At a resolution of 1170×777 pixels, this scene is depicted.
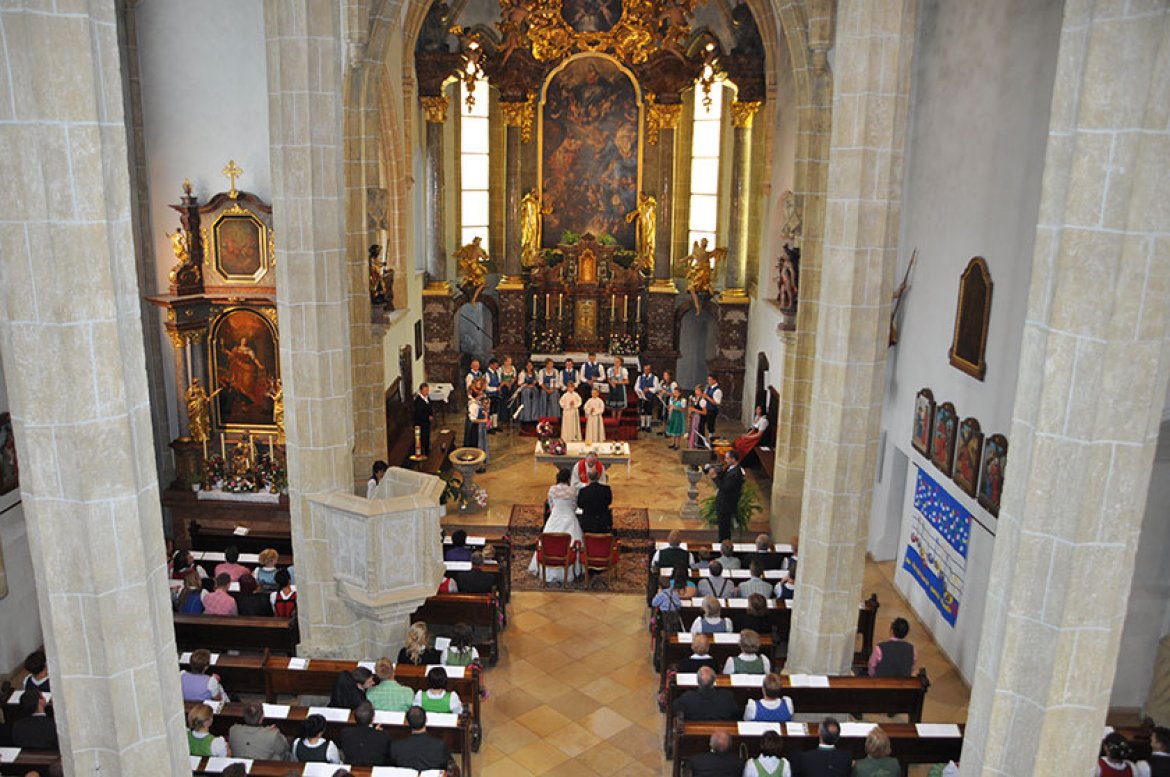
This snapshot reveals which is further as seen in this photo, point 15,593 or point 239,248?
point 239,248

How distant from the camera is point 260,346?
605 inches

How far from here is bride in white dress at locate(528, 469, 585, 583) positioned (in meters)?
14.0

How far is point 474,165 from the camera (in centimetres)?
2445

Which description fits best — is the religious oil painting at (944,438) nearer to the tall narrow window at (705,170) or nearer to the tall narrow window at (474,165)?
the tall narrow window at (705,170)

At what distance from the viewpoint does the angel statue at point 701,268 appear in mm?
22922

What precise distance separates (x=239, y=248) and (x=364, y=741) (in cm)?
926

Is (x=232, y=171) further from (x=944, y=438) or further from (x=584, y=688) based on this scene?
(x=944, y=438)

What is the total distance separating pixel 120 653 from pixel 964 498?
9.24 metres

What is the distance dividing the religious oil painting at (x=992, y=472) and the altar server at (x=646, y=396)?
10.2 meters

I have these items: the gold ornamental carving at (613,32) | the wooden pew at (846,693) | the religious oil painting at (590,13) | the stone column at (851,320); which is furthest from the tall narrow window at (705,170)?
the wooden pew at (846,693)

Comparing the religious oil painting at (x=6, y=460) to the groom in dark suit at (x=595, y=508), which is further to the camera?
the groom in dark suit at (x=595, y=508)

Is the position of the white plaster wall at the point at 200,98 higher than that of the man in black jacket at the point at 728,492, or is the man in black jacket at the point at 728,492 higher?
the white plaster wall at the point at 200,98

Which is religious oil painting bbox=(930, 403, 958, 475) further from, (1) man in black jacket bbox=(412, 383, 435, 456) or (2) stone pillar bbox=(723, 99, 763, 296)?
(2) stone pillar bbox=(723, 99, 763, 296)

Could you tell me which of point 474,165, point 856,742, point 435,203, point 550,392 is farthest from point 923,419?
point 474,165
